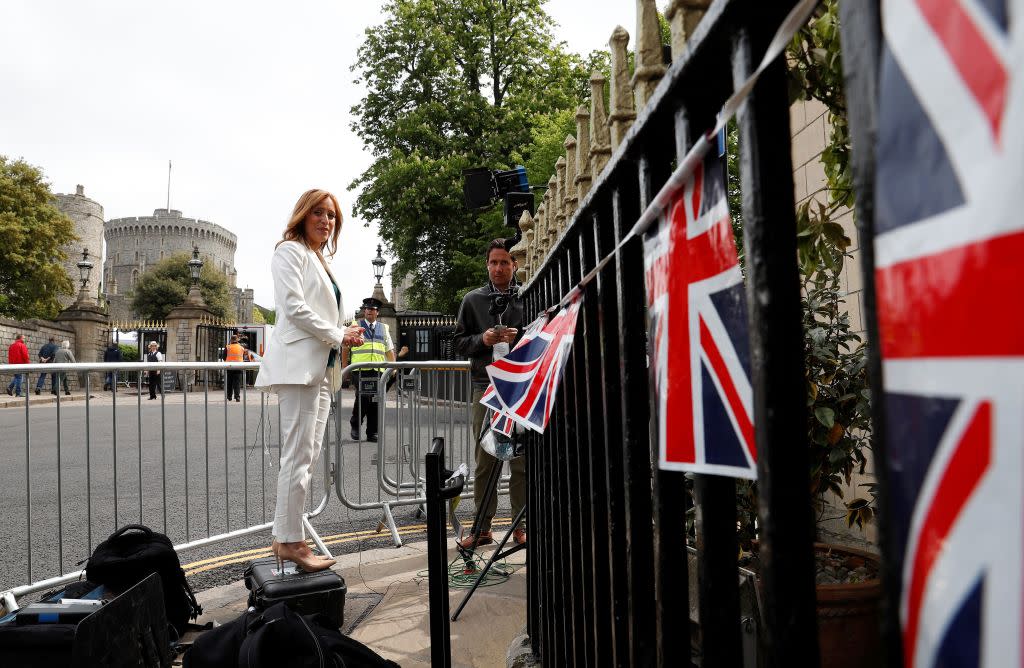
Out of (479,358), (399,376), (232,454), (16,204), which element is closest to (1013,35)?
(479,358)

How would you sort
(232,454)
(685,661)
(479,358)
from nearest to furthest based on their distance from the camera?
(685,661)
(479,358)
(232,454)

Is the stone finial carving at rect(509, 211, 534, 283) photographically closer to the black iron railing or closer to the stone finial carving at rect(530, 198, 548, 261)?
the stone finial carving at rect(530, 198, 548, 261)

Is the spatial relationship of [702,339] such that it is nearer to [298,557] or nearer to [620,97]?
[620,97]

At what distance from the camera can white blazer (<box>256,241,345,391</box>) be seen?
3578 mm

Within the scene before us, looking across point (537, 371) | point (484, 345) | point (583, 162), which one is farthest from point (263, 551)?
point (583, 162)

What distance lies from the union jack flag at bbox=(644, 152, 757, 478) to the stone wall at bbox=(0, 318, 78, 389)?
2892 centimetres

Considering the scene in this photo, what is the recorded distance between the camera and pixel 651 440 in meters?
1.12

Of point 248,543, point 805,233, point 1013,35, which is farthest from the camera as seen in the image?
point 248,543

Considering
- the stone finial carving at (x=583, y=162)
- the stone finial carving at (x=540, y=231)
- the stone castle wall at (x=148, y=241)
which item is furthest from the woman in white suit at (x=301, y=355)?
the stone castle wall at (x=148, y=241)

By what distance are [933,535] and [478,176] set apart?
501 centimetres

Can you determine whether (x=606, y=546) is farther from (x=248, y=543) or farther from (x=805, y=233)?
(x=248, y=543)

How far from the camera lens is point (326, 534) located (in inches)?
202

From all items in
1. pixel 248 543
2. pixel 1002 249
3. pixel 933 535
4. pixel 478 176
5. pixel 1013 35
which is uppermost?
pixel 478 176

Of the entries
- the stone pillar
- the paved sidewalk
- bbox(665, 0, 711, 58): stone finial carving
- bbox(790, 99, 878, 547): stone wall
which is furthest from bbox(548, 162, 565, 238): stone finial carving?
A: the stone pillar
